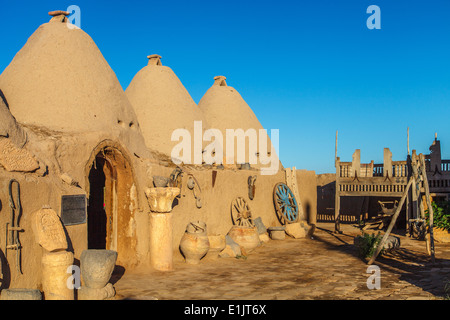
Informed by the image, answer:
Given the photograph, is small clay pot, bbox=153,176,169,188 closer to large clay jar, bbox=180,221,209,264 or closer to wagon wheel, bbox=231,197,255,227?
large clay jar, bbox=180,221,209,264

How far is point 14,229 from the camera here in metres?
5.64

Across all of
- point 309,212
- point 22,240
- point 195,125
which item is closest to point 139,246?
point 22,240

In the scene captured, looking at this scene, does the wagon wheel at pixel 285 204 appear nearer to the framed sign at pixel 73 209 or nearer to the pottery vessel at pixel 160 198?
the pottery vessel at pixel 160 198

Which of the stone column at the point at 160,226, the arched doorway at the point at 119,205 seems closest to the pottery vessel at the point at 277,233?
the stone column at the point at 160,226

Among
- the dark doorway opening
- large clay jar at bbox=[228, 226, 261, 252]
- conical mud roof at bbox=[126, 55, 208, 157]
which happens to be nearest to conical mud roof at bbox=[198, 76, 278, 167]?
conical mud roof at bbox=[126, 55, 208, 157]

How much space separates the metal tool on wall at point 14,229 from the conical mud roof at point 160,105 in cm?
956

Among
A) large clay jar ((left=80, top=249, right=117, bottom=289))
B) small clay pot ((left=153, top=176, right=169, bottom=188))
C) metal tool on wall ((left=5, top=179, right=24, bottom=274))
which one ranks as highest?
small clay pot ((left=153, top=176, right=169, bottom=188))

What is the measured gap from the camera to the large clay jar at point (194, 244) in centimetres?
947

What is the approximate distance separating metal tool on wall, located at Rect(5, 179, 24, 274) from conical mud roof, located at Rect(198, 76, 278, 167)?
13.8m

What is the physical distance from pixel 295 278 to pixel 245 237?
3370 millimetres

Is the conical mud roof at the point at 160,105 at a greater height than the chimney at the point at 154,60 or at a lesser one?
lesser

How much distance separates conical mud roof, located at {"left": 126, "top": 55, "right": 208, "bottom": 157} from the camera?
1567cm

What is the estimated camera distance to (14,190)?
18.9 feet

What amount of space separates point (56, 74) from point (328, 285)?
7832 millimetres
